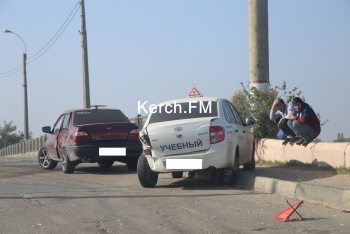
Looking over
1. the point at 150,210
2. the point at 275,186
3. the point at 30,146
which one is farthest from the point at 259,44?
the point at 30,146

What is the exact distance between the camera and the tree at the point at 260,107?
1441 cm

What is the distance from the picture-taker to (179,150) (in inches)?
392

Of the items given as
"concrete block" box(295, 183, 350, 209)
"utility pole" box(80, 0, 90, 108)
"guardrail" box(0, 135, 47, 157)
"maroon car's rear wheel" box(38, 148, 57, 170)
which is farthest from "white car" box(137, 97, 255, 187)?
"guardrail" box(0, 135, 47, 157)

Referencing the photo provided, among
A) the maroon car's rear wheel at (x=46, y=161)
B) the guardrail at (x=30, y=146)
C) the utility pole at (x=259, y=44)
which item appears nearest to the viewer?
the utility pole at (x=259, y=44)

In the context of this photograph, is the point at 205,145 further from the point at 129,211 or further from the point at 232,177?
the point at 129,211

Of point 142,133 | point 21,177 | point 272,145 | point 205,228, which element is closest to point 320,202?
point 205,228

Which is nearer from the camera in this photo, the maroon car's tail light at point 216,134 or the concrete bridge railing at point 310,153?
the maroon car's tail light at point 216,134

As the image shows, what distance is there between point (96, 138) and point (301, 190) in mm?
5790

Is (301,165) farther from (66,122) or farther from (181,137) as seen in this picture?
(66,122)

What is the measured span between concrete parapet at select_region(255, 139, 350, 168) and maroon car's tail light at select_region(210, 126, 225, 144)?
2552mm

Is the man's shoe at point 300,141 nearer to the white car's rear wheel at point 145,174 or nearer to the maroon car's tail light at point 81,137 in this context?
the white car's rear wheel at point 145,174

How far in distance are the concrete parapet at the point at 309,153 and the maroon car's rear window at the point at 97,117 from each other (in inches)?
132

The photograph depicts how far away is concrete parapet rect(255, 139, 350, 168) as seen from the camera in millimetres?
11008

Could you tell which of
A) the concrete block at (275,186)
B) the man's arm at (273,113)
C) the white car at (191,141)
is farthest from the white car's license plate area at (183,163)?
the man's arm at (273,113)
